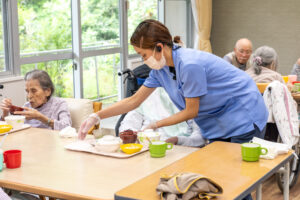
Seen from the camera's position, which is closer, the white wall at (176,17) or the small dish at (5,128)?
the small dish at (5,128)

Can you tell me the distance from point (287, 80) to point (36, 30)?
2350 mm

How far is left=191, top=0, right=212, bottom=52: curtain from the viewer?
6375mm

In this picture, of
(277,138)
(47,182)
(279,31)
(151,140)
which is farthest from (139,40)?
(279,31)

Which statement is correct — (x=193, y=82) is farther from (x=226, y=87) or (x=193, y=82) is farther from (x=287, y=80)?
(x=287, y=80)

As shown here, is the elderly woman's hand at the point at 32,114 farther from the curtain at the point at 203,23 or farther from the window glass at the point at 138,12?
the curtain at the point at 203,23

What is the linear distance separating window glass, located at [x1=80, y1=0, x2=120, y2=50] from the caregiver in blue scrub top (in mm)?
2570

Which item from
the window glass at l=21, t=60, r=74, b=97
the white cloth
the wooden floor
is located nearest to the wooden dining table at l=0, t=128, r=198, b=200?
the white cloth

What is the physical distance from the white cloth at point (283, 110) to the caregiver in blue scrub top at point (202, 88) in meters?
0.71

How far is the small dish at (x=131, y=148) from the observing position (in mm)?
2111

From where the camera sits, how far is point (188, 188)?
4.86 ft

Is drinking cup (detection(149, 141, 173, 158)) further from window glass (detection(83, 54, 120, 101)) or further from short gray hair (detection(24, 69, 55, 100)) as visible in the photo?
window glass (detection(83, 54, 120, 101))

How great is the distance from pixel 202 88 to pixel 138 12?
371 centimetres

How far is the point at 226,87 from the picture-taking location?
2354 millimetres

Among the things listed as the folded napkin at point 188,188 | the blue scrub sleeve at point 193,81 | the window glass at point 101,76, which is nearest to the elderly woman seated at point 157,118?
the blue scrub sleeve at point 193,81
